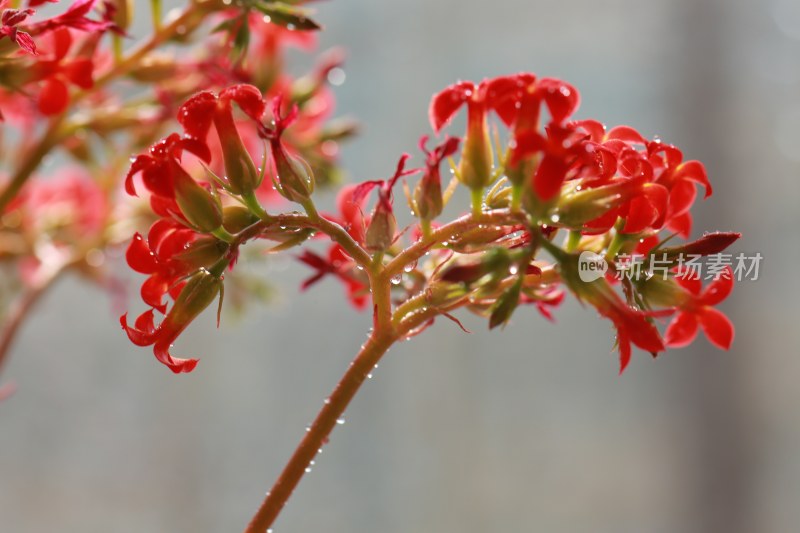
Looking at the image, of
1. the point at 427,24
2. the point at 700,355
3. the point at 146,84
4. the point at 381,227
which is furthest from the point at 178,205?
the point at 427,24

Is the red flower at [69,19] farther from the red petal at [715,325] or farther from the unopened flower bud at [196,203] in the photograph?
the red petal at [715,325]

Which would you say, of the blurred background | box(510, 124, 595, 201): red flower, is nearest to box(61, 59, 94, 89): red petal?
box(510, 124, 595, 201): red flower

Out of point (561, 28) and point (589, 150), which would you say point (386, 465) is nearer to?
point (561, 28)

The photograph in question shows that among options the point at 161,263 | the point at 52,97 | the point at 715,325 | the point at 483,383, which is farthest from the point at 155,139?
the point at 483,383

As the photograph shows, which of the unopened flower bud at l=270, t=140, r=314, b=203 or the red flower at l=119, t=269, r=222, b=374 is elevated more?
the unopened flower bud at l=270, t=140, r=314, b=203

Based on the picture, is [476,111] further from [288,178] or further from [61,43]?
[61,43]

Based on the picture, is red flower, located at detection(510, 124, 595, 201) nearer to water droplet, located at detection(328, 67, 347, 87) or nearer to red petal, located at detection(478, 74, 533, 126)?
red petal, located at detection(478, 74, 533, 126)

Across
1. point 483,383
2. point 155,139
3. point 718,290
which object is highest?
point 718,290
